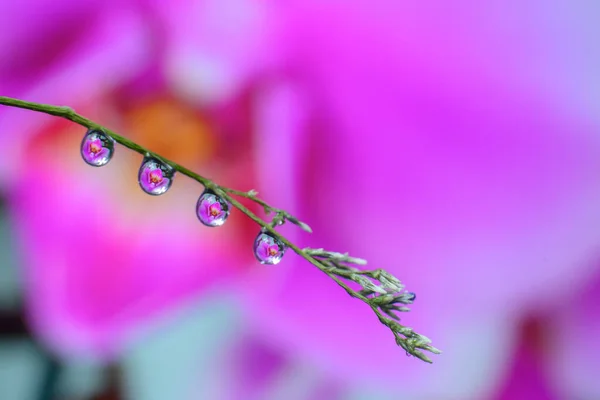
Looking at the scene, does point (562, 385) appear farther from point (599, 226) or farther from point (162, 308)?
point (162, 308)

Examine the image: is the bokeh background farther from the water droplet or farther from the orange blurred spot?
the water droplet

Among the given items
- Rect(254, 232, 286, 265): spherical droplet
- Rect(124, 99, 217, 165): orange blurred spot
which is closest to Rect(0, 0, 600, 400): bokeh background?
Rect(124, 99, 217, 165): orange blurred spot

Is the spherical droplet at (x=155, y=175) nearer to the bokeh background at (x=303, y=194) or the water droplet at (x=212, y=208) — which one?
the water droplet at (x=212, y=208)

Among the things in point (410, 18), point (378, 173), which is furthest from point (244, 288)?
point (410, 18)

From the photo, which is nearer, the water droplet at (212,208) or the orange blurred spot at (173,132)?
the water droplet at (212,208)

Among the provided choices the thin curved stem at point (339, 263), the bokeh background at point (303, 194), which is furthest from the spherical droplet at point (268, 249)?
the bokeh background at point (303, 194)

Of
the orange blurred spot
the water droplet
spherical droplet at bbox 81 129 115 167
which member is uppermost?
the orange blurred spot

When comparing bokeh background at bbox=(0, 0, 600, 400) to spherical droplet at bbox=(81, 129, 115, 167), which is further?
bokeh background at bbox=(0, 0, 600, 400)
